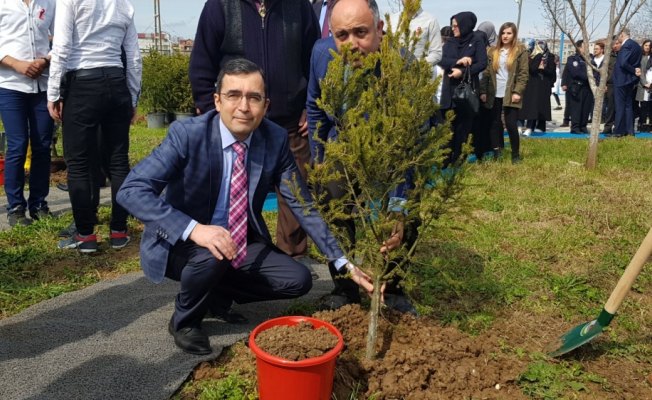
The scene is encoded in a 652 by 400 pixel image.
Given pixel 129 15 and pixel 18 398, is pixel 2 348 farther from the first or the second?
pixel 129 15

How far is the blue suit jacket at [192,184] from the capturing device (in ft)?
8.16

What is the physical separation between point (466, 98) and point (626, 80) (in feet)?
18.6

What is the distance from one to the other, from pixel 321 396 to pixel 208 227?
0.85 m

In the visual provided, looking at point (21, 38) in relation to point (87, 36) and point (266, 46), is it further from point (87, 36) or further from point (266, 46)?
point (266, 46)

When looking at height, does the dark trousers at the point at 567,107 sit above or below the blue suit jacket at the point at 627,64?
below

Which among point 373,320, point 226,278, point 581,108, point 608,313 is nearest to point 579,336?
point 608,313

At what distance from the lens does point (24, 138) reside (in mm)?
4613

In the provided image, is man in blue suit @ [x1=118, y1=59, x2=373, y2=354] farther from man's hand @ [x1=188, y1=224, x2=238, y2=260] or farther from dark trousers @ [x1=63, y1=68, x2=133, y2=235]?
dark trousers @ [x1=63, y1=68, x2=133, y2=235]

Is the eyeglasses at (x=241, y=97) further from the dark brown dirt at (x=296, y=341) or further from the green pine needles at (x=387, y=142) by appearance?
the dark brown dirt at (x=296, y=341)

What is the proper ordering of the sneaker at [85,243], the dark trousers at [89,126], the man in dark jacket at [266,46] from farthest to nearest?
the sneaker at [85,243], the dark trousers at [89,126], the man in dark jacket at [266,46]

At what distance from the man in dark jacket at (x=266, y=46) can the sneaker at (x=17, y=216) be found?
2154 millimetres

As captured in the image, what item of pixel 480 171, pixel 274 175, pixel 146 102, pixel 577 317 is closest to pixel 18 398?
pixel 274 175

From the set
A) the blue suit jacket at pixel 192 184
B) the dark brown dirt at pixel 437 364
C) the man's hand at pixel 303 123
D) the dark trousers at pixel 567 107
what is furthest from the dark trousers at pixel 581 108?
the blue suit jacket at pixel 192 184

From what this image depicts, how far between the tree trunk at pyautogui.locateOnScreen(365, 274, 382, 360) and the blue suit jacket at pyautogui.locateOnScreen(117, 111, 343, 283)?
0.30 metres
